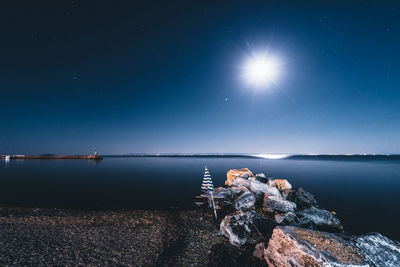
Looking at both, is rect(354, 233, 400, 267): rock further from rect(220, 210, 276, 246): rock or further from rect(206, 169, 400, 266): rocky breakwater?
rect(220, 210, 276, 246): rock

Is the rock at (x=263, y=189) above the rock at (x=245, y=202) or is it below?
above

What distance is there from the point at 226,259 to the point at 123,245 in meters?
5.97

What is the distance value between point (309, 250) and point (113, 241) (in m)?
10.5

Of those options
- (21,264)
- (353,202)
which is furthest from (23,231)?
(353,202)

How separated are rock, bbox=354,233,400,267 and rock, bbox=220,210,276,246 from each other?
14.2ft

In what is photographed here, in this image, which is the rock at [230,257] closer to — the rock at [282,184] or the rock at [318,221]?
the rock at [318,221]

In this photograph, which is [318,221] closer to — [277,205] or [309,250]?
[277,205]

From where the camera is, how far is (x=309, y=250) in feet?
21.5

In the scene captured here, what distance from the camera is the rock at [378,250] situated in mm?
6648

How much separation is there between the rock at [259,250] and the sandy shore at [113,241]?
326mm

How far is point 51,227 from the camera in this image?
489 inches

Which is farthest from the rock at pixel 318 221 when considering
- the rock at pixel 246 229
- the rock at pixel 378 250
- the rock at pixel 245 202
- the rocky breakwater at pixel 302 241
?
the rock at pixel 378 250

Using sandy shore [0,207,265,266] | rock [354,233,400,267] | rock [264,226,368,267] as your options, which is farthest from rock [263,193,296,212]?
rock [264,226,368,267]

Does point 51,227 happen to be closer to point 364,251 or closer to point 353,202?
point 364,251
